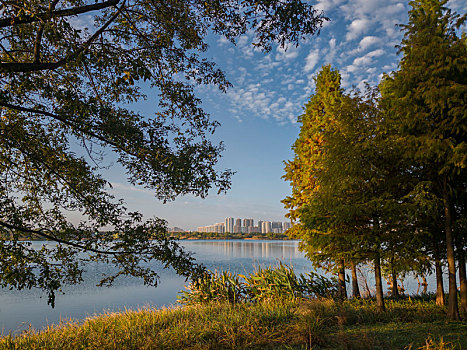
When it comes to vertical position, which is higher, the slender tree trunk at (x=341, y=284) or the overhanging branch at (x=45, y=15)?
the overhanging branch at (x=45, y=15)

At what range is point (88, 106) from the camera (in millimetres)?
4445

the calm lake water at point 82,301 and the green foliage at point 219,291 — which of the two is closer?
the green foliage at point 219,291

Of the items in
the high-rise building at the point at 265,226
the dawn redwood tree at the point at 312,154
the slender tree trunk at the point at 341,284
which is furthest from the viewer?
the high-rise building at the point at 265,226

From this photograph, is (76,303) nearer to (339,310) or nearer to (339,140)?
(339,310)

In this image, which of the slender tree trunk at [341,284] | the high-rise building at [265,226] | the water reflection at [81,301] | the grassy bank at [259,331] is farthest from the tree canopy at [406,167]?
the high-rise building at [265,226]

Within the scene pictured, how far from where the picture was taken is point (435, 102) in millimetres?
7547

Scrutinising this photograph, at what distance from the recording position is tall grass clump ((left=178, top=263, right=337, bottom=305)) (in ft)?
31.5

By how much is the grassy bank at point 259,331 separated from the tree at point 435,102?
6.52 feet

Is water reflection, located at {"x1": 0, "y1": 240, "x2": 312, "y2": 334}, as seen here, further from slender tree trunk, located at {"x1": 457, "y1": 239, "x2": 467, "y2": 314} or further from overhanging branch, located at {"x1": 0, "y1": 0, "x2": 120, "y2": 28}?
overhanging branch, located at {"x1": 0, "y1": 0, "x2": 120, "y2": 28}

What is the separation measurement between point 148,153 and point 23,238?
2.69 meters

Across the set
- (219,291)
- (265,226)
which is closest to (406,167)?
(219,291)

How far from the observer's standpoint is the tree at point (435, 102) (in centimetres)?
736

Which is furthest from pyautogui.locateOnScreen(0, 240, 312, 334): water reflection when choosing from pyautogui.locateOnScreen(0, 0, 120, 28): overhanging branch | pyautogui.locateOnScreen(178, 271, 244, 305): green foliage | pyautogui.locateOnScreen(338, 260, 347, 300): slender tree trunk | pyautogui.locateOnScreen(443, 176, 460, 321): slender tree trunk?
pyautogui.locateOnScreen(0, 0, 120, 28): overhanging branch

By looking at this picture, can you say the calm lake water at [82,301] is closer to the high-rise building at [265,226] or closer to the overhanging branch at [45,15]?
the overhanging branch at [45,15]
